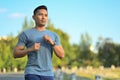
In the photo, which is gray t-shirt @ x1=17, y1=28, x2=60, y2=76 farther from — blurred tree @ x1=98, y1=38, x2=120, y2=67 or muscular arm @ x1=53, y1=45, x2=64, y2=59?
blurred tree @ x1=98, y1=38, x2=120, y2=67

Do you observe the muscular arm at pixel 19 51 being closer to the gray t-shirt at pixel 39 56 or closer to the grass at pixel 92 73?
the gray t-shirt at pixel 39 56

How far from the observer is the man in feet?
22.6

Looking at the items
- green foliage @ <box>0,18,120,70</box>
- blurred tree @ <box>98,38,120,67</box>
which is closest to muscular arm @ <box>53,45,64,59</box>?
green foliage @ <box>0,18,120,70</box>

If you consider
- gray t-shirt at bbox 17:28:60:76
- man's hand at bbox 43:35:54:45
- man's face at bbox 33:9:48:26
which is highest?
man's face at bbox 33:9:48:26

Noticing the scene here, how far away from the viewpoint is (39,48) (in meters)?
6.88

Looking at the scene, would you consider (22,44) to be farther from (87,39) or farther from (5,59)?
(87,39)

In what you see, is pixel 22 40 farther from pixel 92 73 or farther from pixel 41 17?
pixel 92 73

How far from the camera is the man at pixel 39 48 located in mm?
6879

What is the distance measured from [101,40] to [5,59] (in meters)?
54.0

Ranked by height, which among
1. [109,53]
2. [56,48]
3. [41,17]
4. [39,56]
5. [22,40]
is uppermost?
[41,17]

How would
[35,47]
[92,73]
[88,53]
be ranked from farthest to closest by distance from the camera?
[88,53] < [92,73] < [35,47]

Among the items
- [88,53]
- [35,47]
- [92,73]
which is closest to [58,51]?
[35,47]

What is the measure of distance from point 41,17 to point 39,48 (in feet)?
1.58

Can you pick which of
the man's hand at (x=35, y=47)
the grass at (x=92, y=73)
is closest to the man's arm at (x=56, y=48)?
the man's hand at (x=35, y=47)
